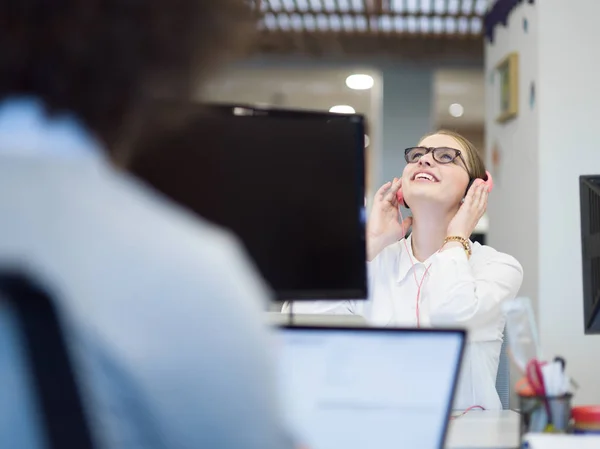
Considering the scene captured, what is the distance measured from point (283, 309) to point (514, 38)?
8.79 feet

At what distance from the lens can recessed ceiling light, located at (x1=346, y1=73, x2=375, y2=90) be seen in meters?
5.96

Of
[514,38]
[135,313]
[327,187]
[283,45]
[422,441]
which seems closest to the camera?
[135,313]

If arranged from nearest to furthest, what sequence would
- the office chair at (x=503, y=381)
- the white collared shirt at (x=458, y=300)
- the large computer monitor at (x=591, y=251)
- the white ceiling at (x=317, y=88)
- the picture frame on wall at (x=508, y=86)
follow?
1. the large computer monitor at (x=591, y=251)
2. the white collared shirt at (x=458, y=300)
3. the office chair at (x=503, y=381)
4. the picture frame on wall at (x=508, y=86)
5. the white ceiling at (x=317, y=88)

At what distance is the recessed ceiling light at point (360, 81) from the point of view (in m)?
5.96

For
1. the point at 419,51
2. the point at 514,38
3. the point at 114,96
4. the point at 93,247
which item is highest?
the point at 419,51

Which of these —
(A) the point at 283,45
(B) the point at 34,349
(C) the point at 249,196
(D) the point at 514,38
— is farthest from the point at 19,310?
(A) the point at 283,45

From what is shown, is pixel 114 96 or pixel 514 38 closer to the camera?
pixel 114 96

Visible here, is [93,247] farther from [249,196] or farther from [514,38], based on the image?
[514,38]

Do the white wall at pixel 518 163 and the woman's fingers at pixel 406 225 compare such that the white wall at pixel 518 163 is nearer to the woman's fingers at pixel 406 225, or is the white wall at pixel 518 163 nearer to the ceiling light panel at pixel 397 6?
the ceiling light panel at pixel 397 6

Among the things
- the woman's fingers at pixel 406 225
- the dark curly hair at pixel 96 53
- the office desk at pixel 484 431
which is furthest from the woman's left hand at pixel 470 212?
the dark curly hair at pixel 96 53

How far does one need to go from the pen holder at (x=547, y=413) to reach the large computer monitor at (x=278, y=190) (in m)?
0.31

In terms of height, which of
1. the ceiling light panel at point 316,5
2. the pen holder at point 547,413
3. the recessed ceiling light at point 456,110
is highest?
the ceiling light panel at point 316,5

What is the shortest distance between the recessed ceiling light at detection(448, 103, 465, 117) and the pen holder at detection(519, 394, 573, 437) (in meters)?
6.46

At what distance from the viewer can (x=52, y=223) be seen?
18.5 inches
